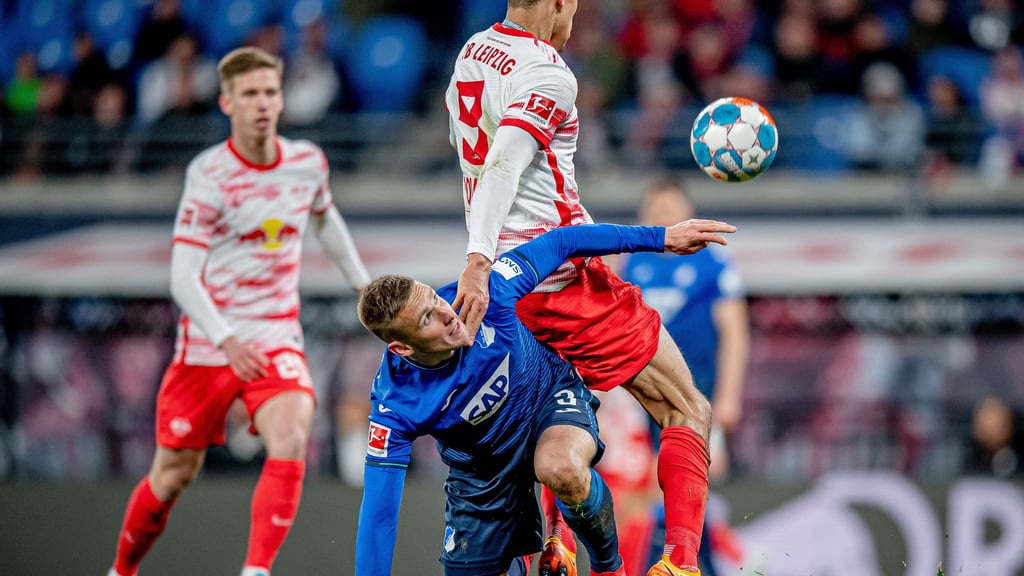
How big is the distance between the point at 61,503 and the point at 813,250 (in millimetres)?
6087

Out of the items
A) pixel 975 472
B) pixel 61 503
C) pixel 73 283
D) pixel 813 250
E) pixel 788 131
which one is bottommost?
pixel 61 503

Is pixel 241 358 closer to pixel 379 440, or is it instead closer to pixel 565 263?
pixel 379 440

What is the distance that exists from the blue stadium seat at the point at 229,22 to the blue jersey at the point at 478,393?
913cm

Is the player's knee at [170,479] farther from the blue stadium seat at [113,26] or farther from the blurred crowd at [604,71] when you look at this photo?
the blue stadium seat at [113,26]

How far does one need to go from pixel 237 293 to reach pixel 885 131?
22.2 ft

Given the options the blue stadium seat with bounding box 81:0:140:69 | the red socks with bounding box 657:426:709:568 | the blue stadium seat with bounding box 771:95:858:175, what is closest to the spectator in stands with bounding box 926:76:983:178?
the blue stadium seat with bounding box 771:95:858:175

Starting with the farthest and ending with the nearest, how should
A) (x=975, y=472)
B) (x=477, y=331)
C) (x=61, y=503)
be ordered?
(x=975, y=472) < (x=61, y=503) < (x=477, y=331)

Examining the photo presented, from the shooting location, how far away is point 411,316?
13.3 ft

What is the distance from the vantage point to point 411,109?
1209cm

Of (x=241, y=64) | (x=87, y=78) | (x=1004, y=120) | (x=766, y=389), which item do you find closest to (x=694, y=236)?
(x=241, y=64)

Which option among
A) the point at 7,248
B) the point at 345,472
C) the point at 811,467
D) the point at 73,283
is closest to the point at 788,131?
the point at 811,467

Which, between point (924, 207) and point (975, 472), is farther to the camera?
point (924, 207)

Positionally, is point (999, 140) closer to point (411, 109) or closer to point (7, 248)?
point (411, 109)

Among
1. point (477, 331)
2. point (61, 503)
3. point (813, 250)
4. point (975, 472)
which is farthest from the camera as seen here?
point (813, 250)
